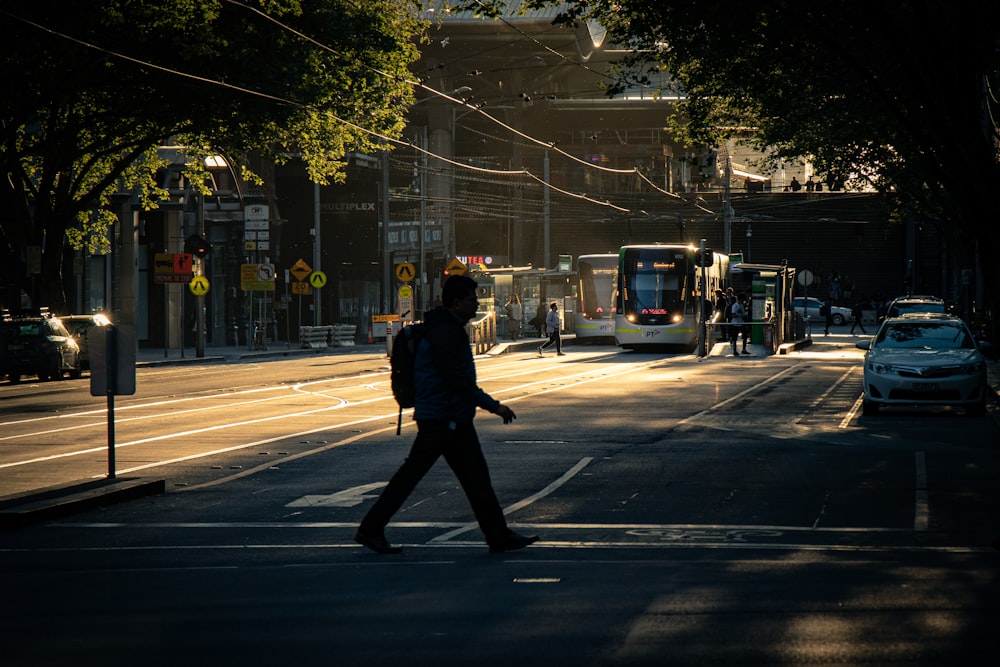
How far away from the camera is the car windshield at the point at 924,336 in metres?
24.2

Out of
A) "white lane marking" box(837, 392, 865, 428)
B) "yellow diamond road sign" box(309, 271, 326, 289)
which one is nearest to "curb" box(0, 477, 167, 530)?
"white lane marking" box(837, 392, 865, 428)

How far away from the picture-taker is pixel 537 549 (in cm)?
1046

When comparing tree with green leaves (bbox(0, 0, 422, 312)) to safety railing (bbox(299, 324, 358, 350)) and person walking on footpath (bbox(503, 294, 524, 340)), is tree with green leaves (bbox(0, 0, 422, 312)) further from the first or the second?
person walking on footpath (bbox(503, 294, 524, 340))

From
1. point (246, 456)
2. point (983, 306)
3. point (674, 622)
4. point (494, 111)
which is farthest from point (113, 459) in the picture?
point (494, 111)

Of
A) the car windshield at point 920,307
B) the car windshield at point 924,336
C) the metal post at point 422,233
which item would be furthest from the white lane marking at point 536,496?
the metal post at point 422,233

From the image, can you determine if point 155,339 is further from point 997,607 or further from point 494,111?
point 997,607

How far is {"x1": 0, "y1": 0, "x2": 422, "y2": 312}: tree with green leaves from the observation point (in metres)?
32.9

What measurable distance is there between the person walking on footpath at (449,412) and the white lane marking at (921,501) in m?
3.58

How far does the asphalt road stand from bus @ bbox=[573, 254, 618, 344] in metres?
37.3

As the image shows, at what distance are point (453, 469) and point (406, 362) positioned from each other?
0.76 meters

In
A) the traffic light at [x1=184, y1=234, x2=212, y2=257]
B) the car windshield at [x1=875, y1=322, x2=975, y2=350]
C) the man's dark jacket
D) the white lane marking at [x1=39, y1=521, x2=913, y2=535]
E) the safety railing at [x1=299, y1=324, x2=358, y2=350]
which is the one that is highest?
the traffic light at [x1=184, y1=234, x2=212, y2=257]

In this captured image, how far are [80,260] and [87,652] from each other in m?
45.5

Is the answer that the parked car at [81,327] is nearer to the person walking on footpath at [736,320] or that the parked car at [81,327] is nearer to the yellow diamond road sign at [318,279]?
the yellow diamond road sign at [318,279]

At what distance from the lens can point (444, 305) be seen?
10.1 meters
